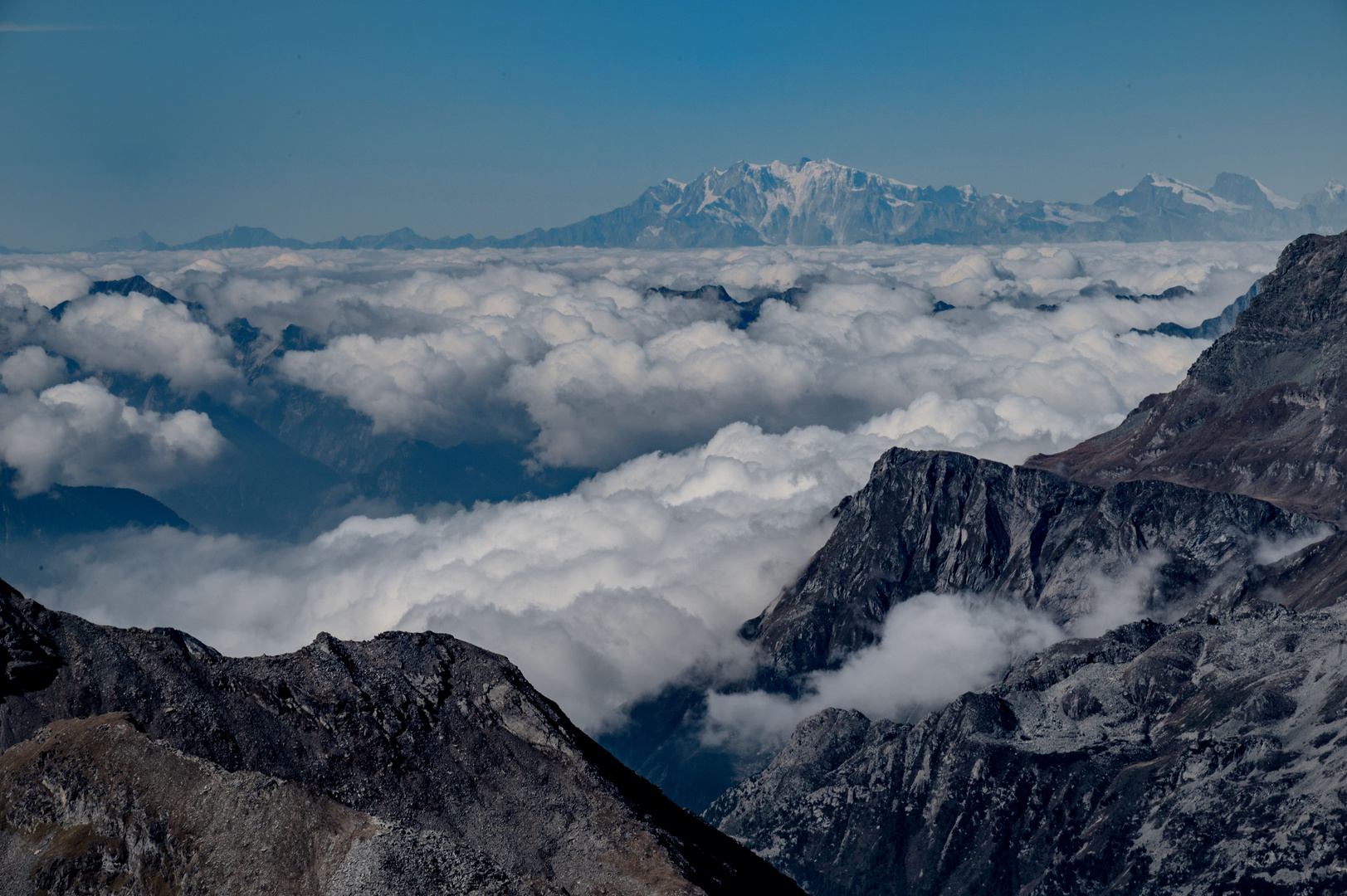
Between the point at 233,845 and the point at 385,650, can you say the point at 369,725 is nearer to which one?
the point at 385,650

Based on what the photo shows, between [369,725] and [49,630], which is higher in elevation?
[49,630]

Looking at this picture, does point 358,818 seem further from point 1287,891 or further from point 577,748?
point 1287,891

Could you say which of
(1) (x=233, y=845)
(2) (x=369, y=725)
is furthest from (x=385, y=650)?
(1) (x=233, y=845)

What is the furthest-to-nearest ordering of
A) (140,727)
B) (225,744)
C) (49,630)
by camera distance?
A: 1. (49,630)
2. (225,744)
3. (140,727)

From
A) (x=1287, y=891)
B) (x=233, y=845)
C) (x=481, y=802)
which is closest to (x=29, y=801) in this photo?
(x=233, y=845)

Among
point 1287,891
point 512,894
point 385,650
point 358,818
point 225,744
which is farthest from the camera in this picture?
point 1287,891

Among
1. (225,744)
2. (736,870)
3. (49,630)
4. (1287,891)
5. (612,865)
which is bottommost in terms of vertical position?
(1287,891)

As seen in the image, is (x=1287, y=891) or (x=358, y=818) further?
(x=1287, y=891)
